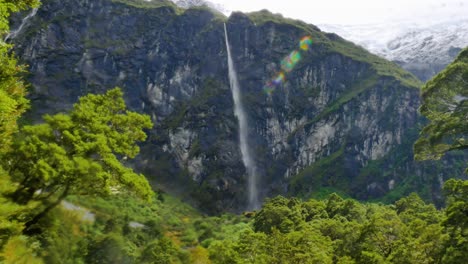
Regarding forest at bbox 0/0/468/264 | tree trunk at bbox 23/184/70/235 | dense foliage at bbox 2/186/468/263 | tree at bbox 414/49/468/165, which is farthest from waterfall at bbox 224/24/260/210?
tree trunk at bbox 23/184/70/235

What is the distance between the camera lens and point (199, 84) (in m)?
196

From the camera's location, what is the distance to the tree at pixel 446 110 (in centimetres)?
2405

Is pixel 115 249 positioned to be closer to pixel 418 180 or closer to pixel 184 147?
pixel 184 147

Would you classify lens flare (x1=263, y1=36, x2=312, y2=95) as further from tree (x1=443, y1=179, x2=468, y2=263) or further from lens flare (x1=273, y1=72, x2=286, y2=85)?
tree (x1=443, y1=179, x2=468, y2=263)

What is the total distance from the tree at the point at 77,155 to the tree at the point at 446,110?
16.9 metres

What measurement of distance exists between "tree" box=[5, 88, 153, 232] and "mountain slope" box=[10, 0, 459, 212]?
5328 inches

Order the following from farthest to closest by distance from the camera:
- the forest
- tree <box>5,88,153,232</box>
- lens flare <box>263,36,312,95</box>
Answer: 1. lens flare <box>263,36,312,95</box>
2. tree <box>5,88,153,232</box>
3. the forest

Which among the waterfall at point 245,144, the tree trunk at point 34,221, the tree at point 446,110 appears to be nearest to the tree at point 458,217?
the tree at point 446,110

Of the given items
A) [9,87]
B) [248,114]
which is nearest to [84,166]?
[9,87]

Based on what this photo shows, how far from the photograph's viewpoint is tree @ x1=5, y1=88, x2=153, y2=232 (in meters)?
21.5

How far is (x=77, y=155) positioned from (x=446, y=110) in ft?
68.9

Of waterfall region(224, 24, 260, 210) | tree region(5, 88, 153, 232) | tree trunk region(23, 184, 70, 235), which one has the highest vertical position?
tree region(5, 88, 153, 232)

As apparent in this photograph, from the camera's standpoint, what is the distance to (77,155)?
22.9 m

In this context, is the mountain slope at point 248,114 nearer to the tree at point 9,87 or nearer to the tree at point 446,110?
the tree at point 446,110
